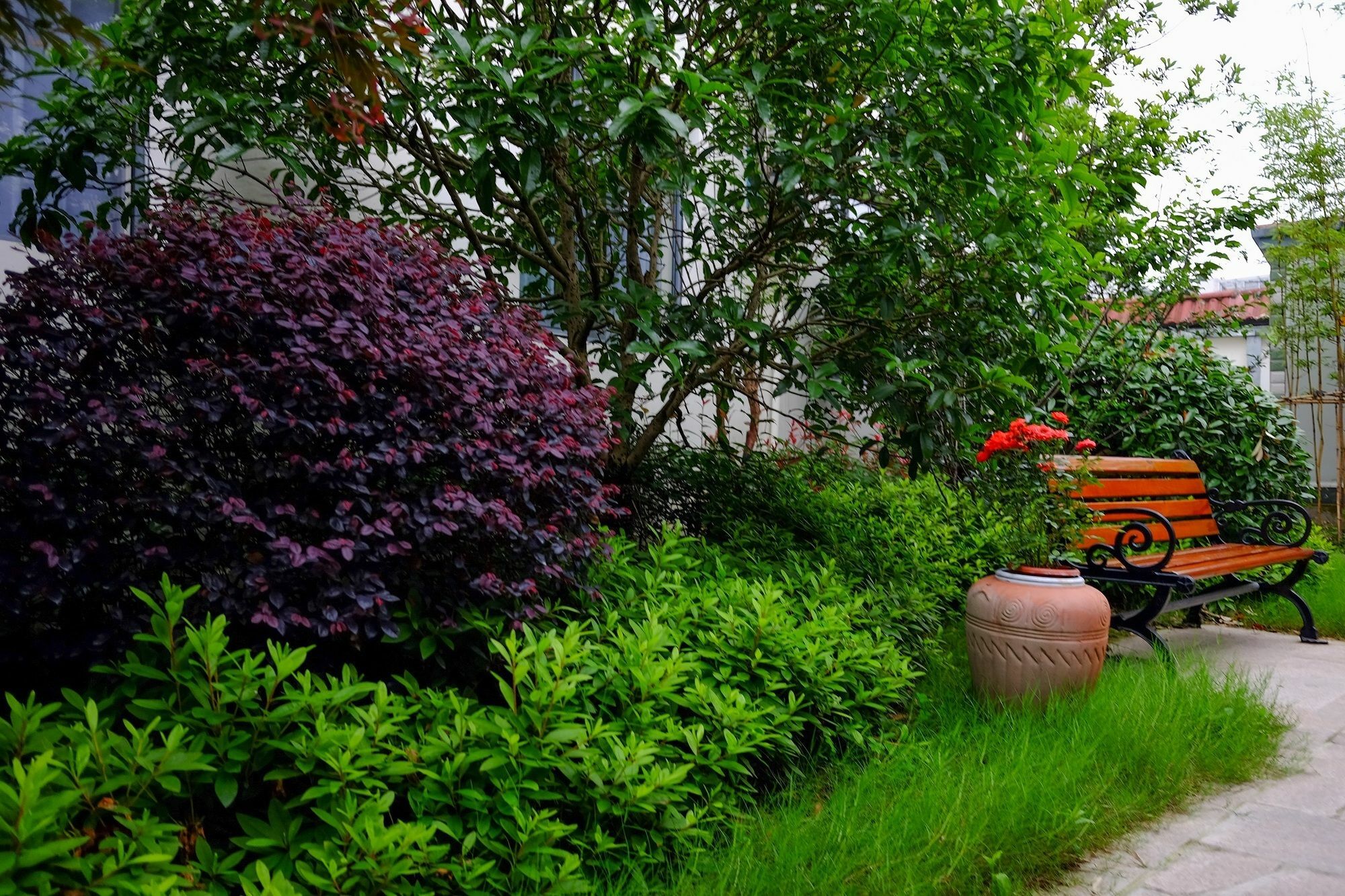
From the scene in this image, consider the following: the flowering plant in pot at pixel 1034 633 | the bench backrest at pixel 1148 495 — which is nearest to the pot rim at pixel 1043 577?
the flowering plant in pot at pixel 1034 633

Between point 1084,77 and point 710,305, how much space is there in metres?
1.96

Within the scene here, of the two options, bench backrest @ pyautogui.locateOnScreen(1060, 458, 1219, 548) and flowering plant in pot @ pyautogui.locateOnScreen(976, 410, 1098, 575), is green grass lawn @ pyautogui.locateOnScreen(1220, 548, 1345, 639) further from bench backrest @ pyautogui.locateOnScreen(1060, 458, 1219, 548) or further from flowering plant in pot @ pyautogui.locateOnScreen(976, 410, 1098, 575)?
flowering plant in pot @ pyautogui.locateOnScreen(976, 410, 1098, 575)

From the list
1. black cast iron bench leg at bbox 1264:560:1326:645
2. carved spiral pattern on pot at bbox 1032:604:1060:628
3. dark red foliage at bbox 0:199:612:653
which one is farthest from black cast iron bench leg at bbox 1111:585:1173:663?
dark red foliage at bbox 0:199:612:653

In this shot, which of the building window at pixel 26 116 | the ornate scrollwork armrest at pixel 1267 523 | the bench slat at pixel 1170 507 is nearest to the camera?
the building window at pixel 26 116

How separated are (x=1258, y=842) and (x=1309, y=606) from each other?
4.69 metres

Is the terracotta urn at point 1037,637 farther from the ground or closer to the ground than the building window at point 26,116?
closer to the ground

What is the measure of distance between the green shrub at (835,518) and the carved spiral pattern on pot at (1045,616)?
72 centimetres

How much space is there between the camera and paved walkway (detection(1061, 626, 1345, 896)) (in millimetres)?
3033

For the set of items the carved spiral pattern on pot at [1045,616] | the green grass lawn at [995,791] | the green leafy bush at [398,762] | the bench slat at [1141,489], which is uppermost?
the bench slat at [1141,489]

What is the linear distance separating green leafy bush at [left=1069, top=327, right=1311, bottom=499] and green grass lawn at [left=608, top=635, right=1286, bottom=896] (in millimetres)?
3947

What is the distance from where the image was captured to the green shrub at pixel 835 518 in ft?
17.1

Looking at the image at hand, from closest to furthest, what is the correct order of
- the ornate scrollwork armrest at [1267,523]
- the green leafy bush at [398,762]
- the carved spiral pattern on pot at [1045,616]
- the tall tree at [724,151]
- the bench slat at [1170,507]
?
the green leafy bush at [398,762] < the tall tree at [724,151] < the carved spiral pattern on pot at [1045,616] < the bench slat at [1170,507] < the ornate scrollwork armrest at [1267,523]

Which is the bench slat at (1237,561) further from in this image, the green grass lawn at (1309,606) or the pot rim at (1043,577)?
the pot rim at (1043,577)

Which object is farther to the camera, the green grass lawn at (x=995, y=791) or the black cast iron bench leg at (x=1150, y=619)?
the black cast iron bench leg at (x=1150, y=619)
